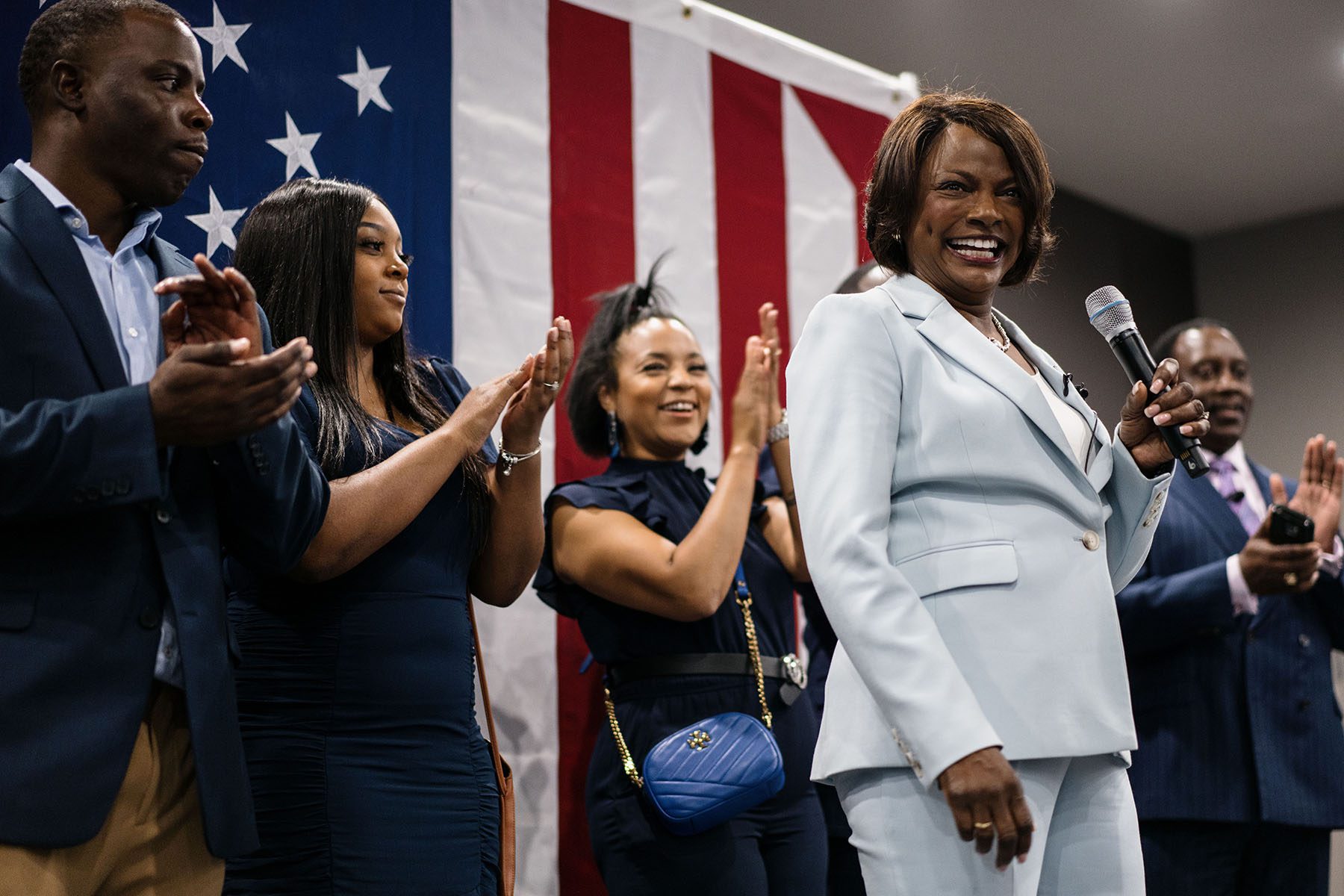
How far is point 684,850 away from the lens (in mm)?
2654

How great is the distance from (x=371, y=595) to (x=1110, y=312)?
4.01 ft

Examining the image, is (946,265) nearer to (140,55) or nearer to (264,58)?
(140,55)

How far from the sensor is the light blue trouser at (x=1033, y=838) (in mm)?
1552

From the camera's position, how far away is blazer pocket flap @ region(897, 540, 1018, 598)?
1625mm

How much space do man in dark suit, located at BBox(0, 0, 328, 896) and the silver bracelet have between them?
567mm

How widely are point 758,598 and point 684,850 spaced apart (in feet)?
2.18

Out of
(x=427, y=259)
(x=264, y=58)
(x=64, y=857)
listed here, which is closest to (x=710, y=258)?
(x=427, y=259)

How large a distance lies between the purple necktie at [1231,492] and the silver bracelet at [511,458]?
2146 mm

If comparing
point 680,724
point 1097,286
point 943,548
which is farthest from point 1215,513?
point 1097,286

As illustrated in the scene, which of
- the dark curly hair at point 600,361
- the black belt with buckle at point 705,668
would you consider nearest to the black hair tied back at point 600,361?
the dark curly hair at point 600,361

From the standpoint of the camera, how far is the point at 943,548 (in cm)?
165

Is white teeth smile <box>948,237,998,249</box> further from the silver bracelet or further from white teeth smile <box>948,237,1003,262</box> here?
the silver bracelet

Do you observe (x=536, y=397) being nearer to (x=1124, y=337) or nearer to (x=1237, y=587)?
(x=1124, y=337)

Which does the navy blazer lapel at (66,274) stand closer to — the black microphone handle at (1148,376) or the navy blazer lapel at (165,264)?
the navy blazer lapel at (165,264)
